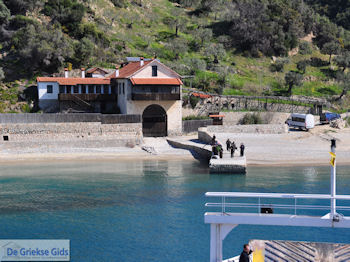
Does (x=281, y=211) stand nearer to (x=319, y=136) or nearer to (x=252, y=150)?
(x=252, y=150)

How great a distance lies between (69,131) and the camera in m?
42.7

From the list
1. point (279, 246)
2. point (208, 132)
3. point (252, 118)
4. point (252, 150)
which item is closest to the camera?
point (279, 246)

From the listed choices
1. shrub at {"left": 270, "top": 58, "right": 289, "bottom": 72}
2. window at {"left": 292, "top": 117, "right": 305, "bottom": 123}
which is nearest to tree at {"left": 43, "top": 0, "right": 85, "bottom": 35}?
shrub at {"left": 270, "top": 58, "right": 289, "bottom": 72}

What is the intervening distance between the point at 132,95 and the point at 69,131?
23.7ft

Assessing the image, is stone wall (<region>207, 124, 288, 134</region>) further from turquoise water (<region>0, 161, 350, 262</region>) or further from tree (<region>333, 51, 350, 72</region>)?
tree (<region>333, 51, 350, 72</region>)

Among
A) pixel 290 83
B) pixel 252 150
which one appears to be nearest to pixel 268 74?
pixel 290 83

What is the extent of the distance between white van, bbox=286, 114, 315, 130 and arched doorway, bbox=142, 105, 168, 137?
46.7 ft

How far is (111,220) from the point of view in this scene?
2411 cm

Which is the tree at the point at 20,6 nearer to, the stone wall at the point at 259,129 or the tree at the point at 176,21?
the tree at the point at 176,21

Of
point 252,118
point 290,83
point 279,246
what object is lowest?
point 279,246

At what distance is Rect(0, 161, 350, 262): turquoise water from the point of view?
20.9m

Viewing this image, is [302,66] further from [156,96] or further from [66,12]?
[66,12]

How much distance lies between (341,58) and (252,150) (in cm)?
3940

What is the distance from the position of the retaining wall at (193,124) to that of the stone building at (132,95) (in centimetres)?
74
